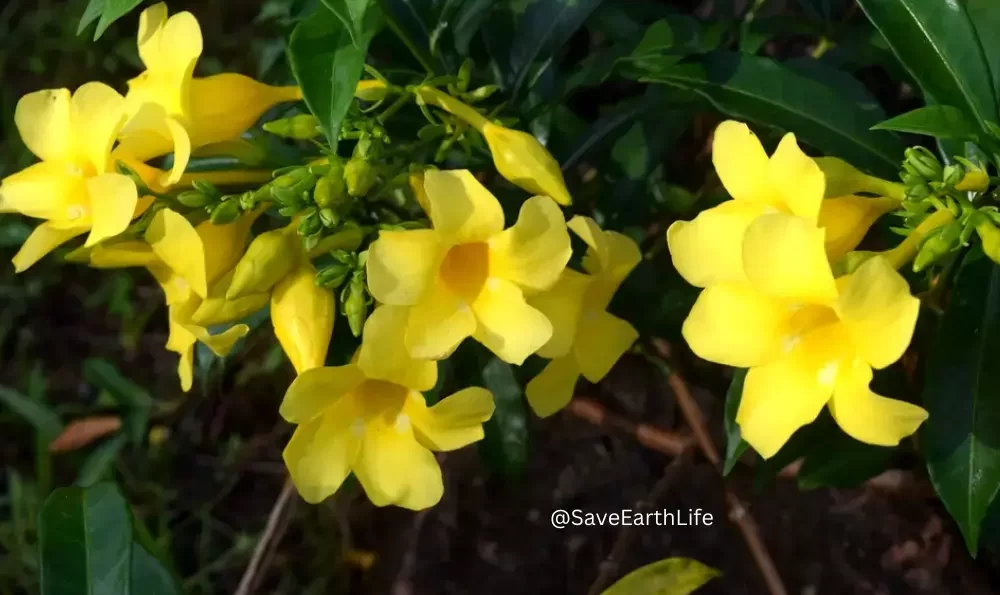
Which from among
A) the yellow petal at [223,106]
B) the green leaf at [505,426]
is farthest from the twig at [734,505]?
the yellow petal at [223,106]

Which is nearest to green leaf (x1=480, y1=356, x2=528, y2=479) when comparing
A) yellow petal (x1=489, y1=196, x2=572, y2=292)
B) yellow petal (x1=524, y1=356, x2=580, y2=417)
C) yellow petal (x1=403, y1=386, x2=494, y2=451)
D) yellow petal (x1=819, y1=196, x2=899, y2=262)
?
yellow petal (x1=524, y1=356, x2=580, y2=417)

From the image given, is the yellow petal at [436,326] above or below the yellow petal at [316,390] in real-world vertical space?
above

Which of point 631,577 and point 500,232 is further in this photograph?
point 631,577

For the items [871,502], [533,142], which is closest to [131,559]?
[533,142]

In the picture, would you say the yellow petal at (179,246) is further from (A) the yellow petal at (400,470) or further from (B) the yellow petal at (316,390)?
(A) the yellow petal at (400,470)

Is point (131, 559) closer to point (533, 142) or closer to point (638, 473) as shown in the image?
point (533, 142)

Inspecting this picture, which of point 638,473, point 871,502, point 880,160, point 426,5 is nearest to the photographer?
point 880,160

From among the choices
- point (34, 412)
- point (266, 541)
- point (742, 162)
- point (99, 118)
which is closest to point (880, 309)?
point (742, 162)
